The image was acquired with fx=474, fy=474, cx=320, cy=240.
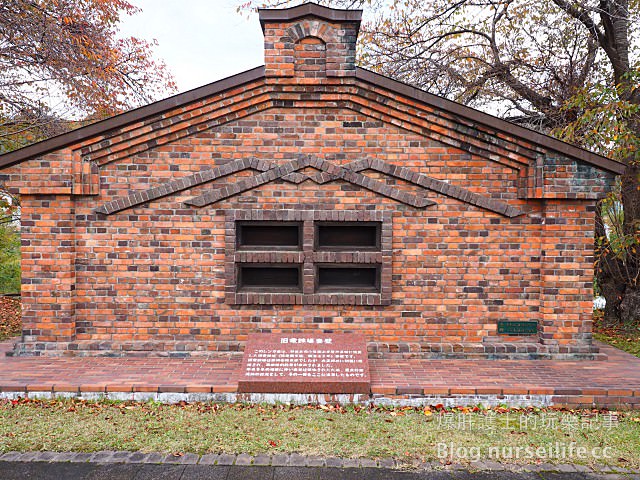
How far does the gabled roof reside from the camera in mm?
6637

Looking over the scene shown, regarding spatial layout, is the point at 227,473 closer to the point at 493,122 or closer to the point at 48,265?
the point at 48,265

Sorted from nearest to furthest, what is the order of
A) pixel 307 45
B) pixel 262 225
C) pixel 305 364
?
pixel 305 364
pixel 307 45
pixel 262 225

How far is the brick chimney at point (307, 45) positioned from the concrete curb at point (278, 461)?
4.99 metres

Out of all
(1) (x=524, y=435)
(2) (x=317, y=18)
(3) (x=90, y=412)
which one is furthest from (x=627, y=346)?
(3) (x=90, y=412)

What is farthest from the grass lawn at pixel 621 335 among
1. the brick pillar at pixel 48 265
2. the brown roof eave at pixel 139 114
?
the brick pillar at pixel 48 265

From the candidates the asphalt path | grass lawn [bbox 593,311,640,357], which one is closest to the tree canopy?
grass lawn [bbox 593,311,640,357]

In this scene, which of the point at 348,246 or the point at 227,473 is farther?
the point at 348,246

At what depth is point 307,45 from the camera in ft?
22.3

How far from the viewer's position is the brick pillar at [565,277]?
22.4ft

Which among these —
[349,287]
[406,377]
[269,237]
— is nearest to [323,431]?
[406,377]

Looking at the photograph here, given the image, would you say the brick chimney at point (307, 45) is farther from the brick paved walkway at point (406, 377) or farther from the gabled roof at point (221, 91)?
the brick paved walkway at point (406, 377)

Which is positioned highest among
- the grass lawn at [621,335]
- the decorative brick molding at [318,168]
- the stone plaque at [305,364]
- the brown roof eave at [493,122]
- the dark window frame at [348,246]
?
the brown roof eave at [493,122]

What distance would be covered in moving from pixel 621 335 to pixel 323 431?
764 cm

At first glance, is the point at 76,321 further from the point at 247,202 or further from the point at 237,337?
the point at 247,202
